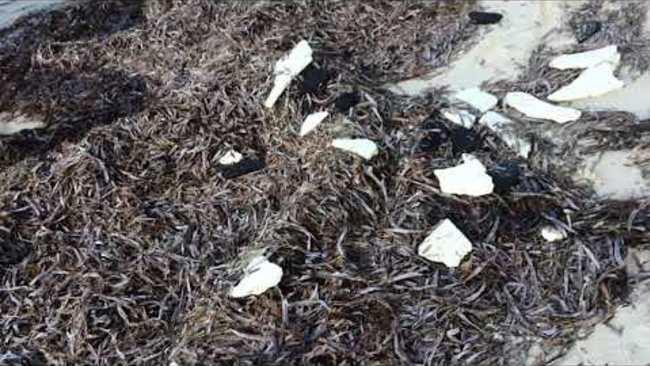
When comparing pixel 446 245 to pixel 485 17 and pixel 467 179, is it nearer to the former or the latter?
pixel 467 179

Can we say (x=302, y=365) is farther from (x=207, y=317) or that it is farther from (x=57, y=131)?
(x=57, y=131)

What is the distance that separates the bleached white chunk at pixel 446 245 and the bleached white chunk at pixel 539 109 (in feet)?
3.26

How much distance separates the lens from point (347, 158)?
3410 mm

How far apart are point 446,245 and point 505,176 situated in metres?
0.50

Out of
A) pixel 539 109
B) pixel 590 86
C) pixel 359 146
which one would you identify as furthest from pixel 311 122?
pixel 590 86

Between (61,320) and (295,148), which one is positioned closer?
(61,320)

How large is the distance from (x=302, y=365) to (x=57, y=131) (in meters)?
2.29

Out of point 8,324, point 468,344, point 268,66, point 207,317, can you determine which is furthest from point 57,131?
point 468,344

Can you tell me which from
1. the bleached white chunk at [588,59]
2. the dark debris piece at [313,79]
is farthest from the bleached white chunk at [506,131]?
the dark debris piece at [313,79]

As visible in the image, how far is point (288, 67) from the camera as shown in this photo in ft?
13.8

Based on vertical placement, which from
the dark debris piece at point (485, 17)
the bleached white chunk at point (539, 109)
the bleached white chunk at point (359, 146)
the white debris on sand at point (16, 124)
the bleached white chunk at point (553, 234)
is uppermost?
the bleached white chunk at point (359, 146)

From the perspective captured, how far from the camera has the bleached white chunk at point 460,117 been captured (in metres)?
3.69

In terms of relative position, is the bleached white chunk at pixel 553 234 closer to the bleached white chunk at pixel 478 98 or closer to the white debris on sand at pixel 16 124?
the bleached white chunk at pixel 478 98

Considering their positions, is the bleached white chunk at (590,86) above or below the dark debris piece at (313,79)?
below
